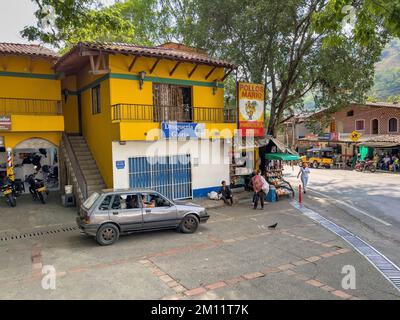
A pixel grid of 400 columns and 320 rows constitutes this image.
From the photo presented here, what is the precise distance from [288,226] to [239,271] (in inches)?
182

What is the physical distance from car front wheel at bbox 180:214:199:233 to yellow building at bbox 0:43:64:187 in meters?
8.61

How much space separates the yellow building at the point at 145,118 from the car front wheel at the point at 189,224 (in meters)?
4.41

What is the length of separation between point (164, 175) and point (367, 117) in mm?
30030

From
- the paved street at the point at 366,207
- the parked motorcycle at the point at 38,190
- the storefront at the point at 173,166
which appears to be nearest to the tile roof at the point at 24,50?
the parked motorcycle at the point at 38,190

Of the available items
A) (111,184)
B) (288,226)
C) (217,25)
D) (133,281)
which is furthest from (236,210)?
(217,25)

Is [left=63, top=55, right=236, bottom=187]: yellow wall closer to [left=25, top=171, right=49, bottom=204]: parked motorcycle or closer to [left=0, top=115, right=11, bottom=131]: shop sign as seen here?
Answer: [left=25, top=171, right=49, bottom=204]: parked motorcycle

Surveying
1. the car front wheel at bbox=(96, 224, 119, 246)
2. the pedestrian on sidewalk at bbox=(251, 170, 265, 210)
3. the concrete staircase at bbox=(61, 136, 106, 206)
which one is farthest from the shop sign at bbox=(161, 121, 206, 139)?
the car front wheel at bbox=(96, 224, 119, 246)

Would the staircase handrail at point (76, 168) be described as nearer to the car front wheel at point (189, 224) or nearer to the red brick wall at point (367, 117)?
the car front wheel at point (189, 224)

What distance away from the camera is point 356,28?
279 inches

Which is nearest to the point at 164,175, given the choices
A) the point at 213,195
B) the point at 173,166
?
the point at 173,166

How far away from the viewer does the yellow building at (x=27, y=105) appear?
49.4ft

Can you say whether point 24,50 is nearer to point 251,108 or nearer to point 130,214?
point 130,214

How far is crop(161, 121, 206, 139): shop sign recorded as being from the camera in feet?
47.1
